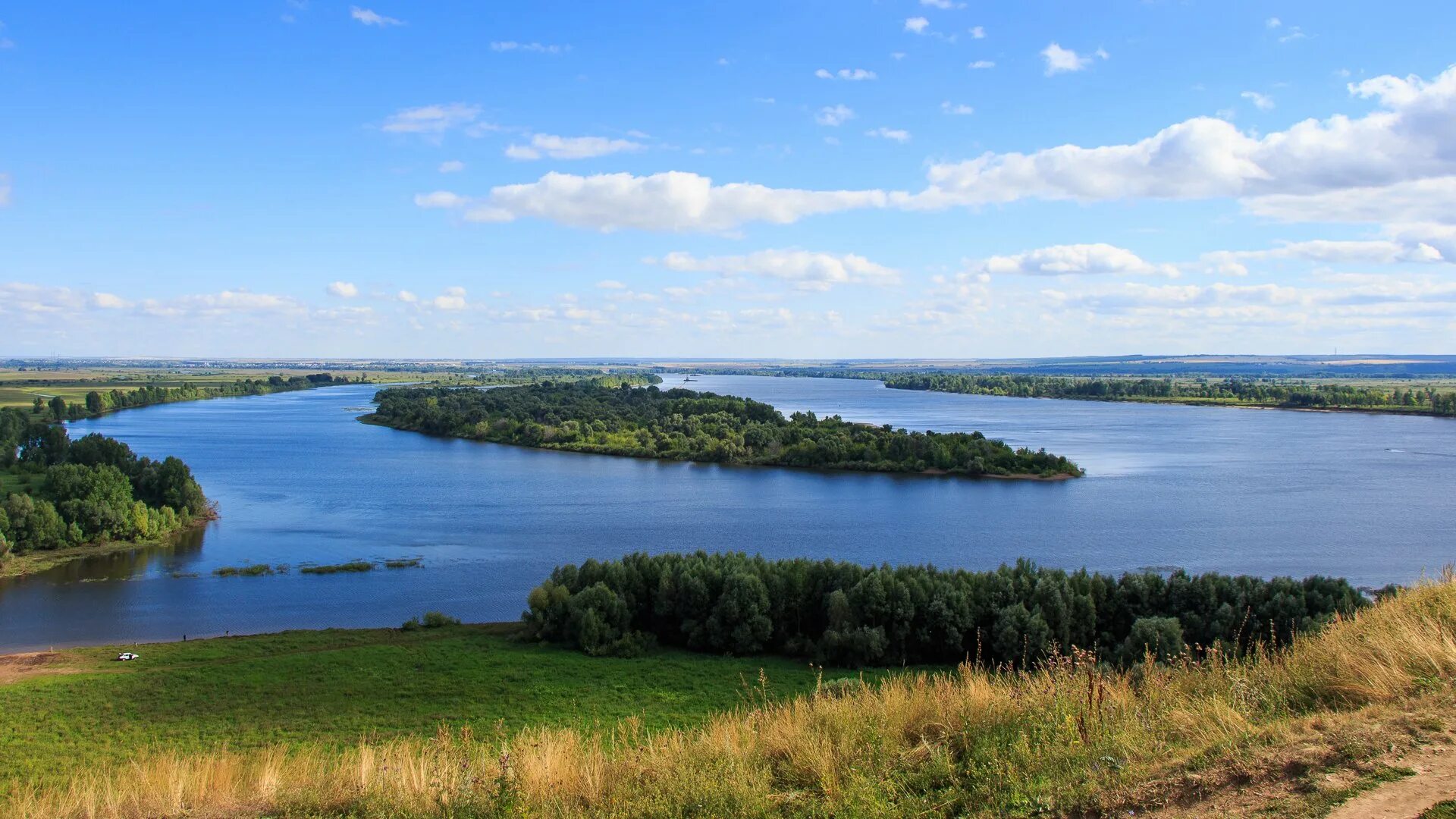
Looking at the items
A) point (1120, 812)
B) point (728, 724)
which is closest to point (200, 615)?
point (728, 724)

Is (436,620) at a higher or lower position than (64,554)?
lower

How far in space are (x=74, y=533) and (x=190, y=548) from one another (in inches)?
156

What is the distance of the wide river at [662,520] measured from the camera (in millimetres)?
27266

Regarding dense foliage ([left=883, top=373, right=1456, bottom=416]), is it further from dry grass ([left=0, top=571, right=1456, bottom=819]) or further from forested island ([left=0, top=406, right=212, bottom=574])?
forested island ([left=0, top=406, right=212, bottom=574])

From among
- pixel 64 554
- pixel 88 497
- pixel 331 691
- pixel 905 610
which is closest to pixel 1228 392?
pixel 905 610

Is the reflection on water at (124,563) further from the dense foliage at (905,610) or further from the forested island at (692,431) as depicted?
the forested island at (692,431)

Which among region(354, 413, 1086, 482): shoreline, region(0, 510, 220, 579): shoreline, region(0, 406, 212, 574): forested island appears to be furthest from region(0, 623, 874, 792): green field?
region(354, 413, 1086, 482): shoreline

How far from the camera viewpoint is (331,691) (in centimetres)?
1825

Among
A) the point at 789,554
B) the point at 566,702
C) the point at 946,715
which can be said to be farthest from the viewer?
the point at 789,554

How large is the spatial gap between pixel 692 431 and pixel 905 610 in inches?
1901

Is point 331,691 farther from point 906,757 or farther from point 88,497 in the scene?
point 88,497

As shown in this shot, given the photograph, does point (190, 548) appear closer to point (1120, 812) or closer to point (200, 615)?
point (200, 615)

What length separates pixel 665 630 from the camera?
902 inches

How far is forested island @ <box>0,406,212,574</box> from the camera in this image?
3209 centimetres
